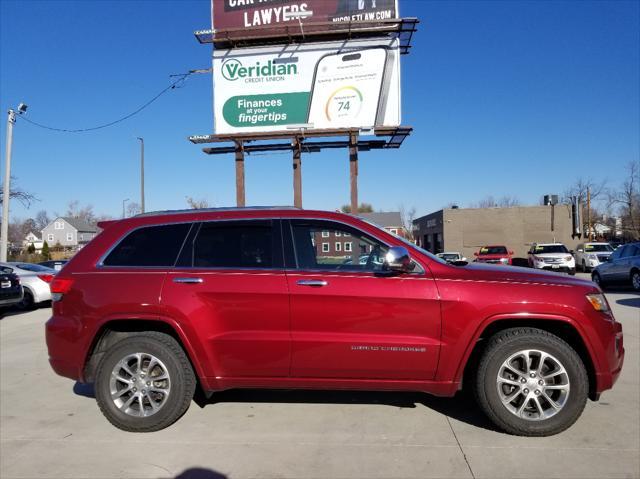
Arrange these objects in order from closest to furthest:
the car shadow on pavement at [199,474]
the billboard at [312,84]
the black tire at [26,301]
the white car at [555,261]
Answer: the car shadow on pavement at [199,474]
the black tire at [26,301]
the billboard at [312,84]
the white car at [555,261]

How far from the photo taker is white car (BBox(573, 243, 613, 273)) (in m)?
26.5

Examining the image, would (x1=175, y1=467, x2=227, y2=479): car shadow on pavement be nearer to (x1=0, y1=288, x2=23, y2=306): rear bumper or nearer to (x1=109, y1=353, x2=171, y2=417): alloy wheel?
(x1=109, y1=353, x2=171, y2=417): alloy wheel

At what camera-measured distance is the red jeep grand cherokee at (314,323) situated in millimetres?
3676

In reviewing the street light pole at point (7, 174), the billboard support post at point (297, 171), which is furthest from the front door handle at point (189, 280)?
the street light pole at point (7, 174)

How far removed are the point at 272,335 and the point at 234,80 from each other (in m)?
13.5

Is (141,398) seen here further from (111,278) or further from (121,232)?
(121,232)

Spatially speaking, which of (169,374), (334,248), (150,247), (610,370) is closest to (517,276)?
(610,370)

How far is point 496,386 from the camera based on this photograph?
Result: 146 inches

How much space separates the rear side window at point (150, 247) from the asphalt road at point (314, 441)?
1.51m

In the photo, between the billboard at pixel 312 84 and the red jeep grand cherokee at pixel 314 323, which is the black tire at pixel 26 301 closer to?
the billboard at pixel 312 84

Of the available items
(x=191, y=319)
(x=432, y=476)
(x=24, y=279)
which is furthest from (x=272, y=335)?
(x=24, y=279)

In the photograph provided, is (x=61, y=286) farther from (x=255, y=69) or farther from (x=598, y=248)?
(x=598, y=248)

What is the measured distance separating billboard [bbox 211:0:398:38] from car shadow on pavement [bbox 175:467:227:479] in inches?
563

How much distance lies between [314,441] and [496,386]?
62.1 inches
